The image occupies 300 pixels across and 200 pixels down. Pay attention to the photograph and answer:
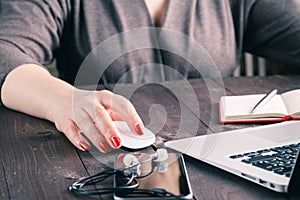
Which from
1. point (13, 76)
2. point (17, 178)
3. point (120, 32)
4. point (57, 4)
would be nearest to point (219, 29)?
point (120, 32)

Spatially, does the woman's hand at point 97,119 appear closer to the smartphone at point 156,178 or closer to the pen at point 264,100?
the smartphone at point 156,178

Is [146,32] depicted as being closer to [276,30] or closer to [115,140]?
[276,30]

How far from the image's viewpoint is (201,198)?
720 mm

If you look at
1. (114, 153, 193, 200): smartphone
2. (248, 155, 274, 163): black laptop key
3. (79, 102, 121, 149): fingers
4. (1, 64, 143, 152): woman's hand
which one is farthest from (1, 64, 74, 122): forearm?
(248, 155, 274, 163): black laptop key

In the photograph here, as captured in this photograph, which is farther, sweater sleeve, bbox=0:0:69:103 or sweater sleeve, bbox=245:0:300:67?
sweater sleeve, bbox=245:0:300:67

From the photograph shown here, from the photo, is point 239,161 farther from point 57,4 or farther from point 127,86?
point 57,4

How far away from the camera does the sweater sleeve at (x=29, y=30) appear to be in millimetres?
1170

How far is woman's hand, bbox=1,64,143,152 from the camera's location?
34.4 inches

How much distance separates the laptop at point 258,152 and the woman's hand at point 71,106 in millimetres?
92

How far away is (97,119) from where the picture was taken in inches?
34.5

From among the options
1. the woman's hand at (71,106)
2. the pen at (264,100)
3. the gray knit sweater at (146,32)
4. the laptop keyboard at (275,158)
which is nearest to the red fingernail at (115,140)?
the woman's hand at (71,106)

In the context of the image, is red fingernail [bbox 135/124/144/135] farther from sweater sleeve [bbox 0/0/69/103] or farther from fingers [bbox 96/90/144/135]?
sweater sleeve [bbox 0/0/69/103]

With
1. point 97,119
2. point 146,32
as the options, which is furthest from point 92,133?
point 146,32

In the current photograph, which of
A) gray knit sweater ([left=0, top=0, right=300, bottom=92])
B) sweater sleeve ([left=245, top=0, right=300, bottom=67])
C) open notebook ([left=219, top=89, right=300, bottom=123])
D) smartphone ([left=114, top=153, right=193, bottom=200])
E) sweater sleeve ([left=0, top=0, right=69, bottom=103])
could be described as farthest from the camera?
sweater sleeve ([left=245, top=0, right=300, bottom=67])
